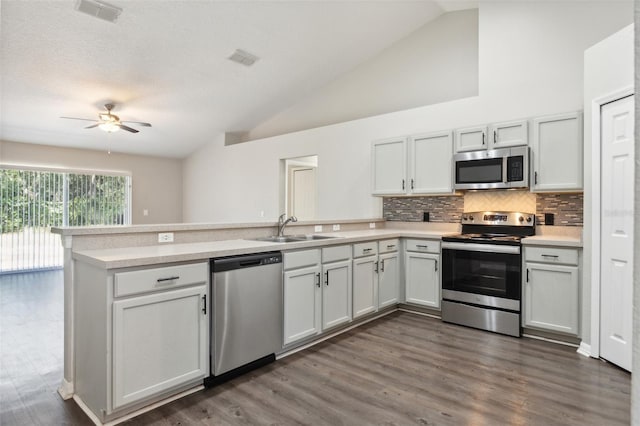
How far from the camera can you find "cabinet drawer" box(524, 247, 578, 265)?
3115 millimetres

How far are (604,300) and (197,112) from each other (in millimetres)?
6341

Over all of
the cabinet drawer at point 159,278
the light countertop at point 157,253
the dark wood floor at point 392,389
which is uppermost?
the light countertop at point 157,253

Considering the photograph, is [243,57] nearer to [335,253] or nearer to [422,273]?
[335,253]

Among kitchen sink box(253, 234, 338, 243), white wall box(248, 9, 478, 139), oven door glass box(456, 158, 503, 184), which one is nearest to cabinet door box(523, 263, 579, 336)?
oven door glass box(456, 158, 503, 184)

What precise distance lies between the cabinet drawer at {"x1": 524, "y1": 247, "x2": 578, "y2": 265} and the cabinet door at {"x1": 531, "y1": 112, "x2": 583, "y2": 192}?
1.95ft

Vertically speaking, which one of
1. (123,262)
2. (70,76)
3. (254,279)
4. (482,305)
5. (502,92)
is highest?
(70,76)

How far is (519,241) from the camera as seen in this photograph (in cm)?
339

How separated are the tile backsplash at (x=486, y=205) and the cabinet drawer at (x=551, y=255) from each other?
64cm

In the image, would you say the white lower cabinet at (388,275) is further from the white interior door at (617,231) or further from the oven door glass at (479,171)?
the white interior door at (617,231)

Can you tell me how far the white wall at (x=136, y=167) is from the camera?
688 cm

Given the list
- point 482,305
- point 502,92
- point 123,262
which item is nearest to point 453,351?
point 482,305

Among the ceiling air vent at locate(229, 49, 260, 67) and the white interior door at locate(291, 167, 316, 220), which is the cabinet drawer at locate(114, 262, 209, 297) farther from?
the white interior door at locate(291, 167, 316, 220)

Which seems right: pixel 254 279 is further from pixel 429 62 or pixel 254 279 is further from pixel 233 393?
pixel 429 62

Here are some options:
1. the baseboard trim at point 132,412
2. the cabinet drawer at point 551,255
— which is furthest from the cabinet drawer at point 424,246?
the baseboard trim at point 132,412
